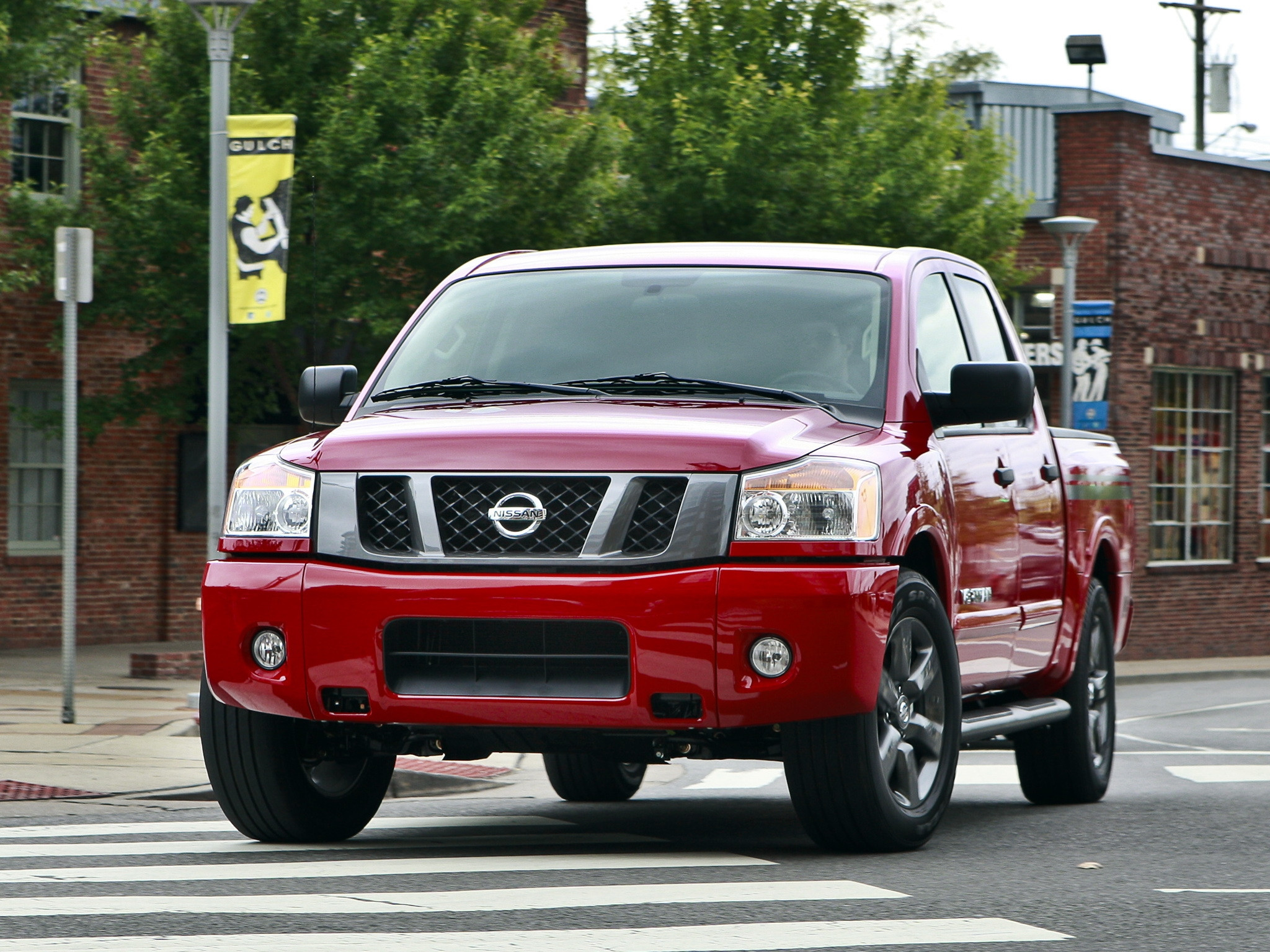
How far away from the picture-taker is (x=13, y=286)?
1817 centimetres

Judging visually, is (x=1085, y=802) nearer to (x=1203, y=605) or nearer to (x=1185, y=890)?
(x=1185, y=890)

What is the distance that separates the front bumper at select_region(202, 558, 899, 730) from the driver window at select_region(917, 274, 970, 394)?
4.92 ft

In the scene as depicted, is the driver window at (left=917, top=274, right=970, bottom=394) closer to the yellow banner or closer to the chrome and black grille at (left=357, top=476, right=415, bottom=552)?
the chrome and black grille at (left=357, top=476, right=415, bottom=552)

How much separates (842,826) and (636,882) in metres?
0.78

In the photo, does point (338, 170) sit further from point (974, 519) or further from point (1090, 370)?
point (974, 519)

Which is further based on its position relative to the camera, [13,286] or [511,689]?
[13,286]

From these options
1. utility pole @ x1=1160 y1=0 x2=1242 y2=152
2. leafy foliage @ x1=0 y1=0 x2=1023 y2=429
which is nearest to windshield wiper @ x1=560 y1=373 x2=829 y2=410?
leafy foliage @ x1=0 y1=0 x2=1023 y2=429

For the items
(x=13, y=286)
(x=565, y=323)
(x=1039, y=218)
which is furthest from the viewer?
(x=1039, y=218)

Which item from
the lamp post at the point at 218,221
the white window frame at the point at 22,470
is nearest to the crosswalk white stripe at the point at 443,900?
the lamp post at the point at 218,221

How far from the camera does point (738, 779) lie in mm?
11242

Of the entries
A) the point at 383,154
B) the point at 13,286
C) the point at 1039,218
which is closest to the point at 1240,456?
the point at 1039,218

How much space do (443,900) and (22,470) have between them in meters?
17.2

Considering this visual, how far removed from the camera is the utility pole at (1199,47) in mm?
48969

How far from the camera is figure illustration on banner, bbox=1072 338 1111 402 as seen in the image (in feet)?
88.3
